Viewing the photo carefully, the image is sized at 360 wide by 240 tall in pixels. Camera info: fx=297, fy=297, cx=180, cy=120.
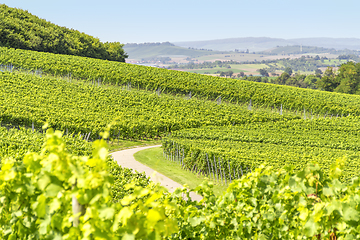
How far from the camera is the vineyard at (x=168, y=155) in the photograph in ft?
9.28

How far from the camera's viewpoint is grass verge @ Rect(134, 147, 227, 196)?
17172mm

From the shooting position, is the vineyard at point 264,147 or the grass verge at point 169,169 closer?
the vineyard at point 264,147

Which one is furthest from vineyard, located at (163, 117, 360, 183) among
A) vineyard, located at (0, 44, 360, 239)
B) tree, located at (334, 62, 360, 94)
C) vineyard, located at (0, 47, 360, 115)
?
tree, located at (334, 62, 360, 94)

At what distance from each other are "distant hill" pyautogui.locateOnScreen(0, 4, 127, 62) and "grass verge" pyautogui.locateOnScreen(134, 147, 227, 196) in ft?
161

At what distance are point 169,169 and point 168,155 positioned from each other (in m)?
2.25

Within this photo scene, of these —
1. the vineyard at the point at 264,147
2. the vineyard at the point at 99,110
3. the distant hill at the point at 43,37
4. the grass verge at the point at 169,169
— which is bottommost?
the grass verge at the point at 169,169

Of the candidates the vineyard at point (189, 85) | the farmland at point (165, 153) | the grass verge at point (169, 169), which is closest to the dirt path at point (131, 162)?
the grass verge at point (169, 169)

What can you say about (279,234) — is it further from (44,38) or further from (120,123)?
(44,38)

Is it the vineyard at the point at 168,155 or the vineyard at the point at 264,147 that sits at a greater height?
the vineyard at the point at 168,155

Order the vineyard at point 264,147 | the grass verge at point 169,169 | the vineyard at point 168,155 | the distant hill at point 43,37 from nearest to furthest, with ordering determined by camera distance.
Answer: the vineyard at point 168,155 < the vineyard at point 264,147 < the grass verge at point 169,169 < the distant hill at point 43,37

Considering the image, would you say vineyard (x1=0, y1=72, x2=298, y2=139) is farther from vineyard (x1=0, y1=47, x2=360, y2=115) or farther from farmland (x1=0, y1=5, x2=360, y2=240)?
vineyard (x1=0, y1=47, x2=360, y2=115)

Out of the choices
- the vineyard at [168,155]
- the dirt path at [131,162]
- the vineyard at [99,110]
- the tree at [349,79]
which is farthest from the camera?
the tree at [349,79]

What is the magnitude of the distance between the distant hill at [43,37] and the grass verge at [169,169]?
49.1 meters

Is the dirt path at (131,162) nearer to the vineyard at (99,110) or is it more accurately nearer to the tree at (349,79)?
the vineyard at (99,110)
